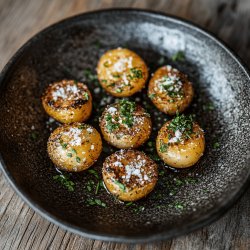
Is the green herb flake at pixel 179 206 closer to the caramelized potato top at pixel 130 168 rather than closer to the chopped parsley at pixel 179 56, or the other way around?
the caramelized potato top at pixel 130 168

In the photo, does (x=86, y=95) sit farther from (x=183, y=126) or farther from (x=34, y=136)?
(x=183, y=126)

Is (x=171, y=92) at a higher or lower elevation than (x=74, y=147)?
higher

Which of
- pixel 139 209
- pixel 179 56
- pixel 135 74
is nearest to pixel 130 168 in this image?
pixel 139 209

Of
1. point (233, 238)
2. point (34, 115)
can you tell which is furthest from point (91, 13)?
point (233, 238)

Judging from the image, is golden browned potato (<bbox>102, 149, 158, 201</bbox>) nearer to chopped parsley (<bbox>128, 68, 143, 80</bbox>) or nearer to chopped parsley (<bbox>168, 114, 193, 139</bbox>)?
chopped parsley (<bbox>168, 114, 193, 139</bbox>)

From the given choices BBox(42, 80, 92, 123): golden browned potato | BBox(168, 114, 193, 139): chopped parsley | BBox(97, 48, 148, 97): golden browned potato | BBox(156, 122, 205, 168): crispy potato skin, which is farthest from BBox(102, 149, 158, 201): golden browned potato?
BBox(97, 48, 148, 97): golden browned potato

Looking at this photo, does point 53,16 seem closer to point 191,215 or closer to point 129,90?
point 129,90
